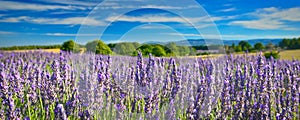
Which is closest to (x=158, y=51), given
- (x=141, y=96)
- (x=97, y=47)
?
(x=97, y=47)

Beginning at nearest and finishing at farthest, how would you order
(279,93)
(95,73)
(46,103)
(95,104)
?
(95,104), (95,73), (46,103), (279,93)

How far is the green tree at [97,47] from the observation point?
3.31 m

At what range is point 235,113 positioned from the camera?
299 centimetres

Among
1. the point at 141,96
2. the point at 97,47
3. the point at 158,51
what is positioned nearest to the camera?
the point at 141,96

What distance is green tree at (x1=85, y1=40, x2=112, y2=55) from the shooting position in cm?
331

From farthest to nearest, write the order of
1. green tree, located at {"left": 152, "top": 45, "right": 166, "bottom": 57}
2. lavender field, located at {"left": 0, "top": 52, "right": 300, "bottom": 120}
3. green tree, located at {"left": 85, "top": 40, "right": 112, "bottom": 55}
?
green tree, located at {"left": 152, "top": 45, "right": 166, "bottom": 57} → green tree, located at {"left": 85, "top": 40, "right": 112, "bottom": 55} → lavender field, located at {"left": 0, "top": 52, "right": 300, "bottom": 120}

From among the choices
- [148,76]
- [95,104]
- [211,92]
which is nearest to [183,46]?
[148,76]

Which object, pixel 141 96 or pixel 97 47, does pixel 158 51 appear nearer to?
pixel 97 47

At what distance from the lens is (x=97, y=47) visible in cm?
393

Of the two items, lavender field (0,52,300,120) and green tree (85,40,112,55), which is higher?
green tree (85,40,112,55)

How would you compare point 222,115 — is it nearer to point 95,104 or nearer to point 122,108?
point 122,108

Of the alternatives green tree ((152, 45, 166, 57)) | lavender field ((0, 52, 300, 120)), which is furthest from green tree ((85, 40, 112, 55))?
green tree ((152, 45, 166, 57))

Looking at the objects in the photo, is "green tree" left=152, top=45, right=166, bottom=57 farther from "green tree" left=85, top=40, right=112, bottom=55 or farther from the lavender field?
the lavender field

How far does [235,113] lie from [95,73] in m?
1.30
